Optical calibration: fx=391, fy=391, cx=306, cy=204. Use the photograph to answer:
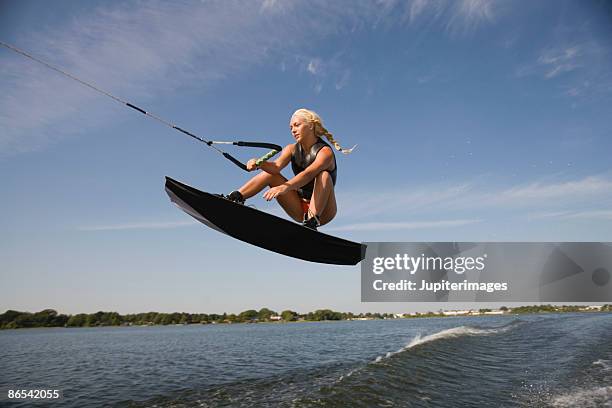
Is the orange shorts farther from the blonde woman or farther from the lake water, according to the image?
the lake water

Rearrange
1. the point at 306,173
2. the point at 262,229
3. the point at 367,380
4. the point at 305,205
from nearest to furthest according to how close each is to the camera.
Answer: the point at 306,173 < the point at 262,229 < the point at 305,205 < the point at 367,380

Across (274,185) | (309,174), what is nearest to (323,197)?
(309,174)

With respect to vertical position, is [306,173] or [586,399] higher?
[306,173]

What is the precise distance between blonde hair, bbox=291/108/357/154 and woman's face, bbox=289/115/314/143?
0.20 ft

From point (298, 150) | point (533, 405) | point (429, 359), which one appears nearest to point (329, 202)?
point (298, 150)

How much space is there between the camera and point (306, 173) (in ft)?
16.3

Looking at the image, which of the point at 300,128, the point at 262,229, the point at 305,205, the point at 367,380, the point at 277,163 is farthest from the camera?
the point at 367,380

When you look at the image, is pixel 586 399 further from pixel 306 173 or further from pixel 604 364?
pixel 306 173

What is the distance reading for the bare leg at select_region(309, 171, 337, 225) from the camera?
5184 millimetres

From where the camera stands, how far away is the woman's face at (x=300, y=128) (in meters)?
5.16

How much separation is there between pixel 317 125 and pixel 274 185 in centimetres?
100

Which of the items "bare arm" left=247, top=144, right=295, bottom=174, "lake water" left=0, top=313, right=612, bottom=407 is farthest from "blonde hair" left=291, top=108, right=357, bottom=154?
"lake water" left=0, top=313, right=612, bottom=407

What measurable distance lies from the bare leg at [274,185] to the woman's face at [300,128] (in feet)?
1.94

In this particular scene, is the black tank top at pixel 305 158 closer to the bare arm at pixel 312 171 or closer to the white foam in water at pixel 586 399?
the bare arm at pixel 312 171
